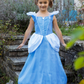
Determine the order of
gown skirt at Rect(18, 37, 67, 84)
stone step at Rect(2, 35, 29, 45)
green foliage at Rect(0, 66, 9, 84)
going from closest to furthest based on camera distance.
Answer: gown skirt at Rect(18, 37, 67, 84)
green foliage at Rect(0, 66, 9, 84)
stone step at Rect(2, 35, 29, 45)

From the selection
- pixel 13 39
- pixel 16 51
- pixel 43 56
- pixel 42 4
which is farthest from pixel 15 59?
pixel 42 4

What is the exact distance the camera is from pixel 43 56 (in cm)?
211

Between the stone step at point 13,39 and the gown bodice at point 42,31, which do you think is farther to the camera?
the stone step at point 13,39

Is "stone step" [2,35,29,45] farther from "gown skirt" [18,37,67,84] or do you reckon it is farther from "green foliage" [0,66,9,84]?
"gown skirt" [18,37,67,84]

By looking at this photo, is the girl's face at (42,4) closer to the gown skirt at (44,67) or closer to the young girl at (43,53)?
the young girl at (43,53)

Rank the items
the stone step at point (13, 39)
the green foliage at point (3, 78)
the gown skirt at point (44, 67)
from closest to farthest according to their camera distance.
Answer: the gown skirt at point (44, 67), the green foliage at point (3, 78), the stone step at point (13, 39)

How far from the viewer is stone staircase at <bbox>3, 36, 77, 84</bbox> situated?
307 cm

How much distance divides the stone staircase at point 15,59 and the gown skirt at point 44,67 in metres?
0.76

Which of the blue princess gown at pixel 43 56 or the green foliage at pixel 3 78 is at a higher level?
the blue princess gown at pixel 43 56

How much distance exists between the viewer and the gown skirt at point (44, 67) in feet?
6.77

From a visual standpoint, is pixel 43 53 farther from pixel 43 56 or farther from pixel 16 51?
pixel 16 51

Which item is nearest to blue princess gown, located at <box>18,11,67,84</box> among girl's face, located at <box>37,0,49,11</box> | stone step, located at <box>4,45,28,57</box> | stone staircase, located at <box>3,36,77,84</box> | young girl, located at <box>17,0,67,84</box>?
young girl, located at <box>17,0,67,84</box>

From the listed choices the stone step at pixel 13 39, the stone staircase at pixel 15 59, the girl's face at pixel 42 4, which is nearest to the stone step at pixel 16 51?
the stone staircase at pixel 15 59

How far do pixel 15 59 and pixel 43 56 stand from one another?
1.47 m
